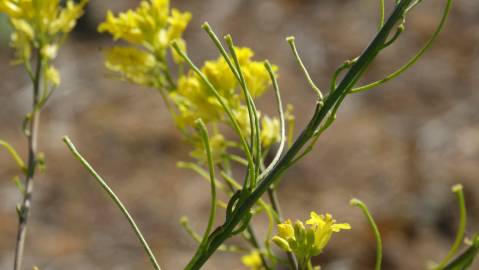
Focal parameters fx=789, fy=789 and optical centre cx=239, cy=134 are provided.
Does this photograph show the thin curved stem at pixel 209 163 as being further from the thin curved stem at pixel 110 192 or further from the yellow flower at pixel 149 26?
the yellow flower at pixel 149 26

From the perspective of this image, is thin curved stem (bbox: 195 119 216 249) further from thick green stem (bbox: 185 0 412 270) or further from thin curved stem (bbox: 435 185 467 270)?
thin curved stem (bbox: 435 185 467 270)

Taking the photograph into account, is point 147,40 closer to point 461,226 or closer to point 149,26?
point 149,26

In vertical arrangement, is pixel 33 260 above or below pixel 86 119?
below

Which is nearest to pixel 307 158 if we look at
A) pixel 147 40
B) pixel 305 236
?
pixel 147 40

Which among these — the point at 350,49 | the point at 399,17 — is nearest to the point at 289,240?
the point at 399,17

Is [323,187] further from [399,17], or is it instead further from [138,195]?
[399,17]
